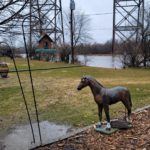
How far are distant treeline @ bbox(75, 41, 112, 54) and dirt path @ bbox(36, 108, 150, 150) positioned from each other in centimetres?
1676

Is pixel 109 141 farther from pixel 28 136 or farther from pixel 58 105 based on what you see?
pixel 58 105

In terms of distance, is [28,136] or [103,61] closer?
[28,136]

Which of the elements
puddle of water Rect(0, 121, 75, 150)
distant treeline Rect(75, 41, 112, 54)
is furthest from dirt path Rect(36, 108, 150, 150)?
distant treeline Rect(75, 41, 112, 54)

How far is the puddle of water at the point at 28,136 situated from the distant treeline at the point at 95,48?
630 inches

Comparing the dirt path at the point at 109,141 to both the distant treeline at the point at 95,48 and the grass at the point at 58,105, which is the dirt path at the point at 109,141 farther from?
the distant treeline at the point at 95,48

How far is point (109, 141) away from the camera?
4.74m

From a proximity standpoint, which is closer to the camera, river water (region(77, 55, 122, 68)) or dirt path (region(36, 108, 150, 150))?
dirt path (region(36, 108, 150, 150))

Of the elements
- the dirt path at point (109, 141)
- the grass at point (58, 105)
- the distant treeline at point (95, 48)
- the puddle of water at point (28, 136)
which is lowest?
the puddle of water at point (28, 136)

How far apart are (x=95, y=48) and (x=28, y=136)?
16790mm

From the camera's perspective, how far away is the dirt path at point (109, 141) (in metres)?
4.53

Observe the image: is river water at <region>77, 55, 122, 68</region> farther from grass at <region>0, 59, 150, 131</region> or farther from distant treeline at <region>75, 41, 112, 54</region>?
grass at <region>0, 59, 150, 131</region>

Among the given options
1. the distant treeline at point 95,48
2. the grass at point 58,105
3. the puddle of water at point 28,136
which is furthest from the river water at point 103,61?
the puddle of water at point 28,136

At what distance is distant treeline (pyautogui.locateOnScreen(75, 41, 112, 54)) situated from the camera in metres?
22.0

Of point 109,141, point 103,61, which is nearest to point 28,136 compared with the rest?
point 109,141
